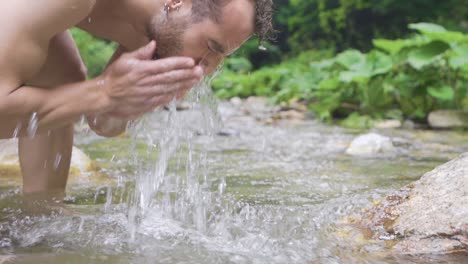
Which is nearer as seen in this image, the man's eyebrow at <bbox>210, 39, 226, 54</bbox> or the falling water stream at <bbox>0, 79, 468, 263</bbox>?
the falling water stream at <bbox>0, 79, 468, 263</bbox>

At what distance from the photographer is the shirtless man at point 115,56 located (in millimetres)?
1768

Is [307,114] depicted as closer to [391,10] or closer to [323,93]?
[323,93]

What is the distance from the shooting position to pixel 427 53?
16.5ft

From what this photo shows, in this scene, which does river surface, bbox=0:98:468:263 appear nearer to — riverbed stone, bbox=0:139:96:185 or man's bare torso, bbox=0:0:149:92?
riverbed stone, bbox=0:139:96:185

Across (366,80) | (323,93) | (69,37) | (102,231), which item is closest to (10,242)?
(102,231)

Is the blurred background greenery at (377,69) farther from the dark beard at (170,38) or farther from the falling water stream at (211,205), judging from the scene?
the falling water stream at (211,205)

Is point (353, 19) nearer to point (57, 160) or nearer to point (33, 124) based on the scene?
point (57, 160)

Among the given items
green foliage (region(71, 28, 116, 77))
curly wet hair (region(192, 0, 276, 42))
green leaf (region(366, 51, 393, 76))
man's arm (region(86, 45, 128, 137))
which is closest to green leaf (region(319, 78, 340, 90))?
green leaf (region(366, 51, 393, 76))

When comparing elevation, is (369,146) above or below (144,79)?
below

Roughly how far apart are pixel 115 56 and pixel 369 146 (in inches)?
74.0

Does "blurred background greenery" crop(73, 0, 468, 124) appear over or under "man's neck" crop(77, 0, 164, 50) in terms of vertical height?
over

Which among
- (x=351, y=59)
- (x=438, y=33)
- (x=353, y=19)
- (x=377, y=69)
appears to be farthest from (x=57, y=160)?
(x=353, y=19)

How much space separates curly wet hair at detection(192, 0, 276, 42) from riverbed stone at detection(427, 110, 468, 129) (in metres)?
3.23

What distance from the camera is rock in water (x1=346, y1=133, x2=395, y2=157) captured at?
378 centimetres
